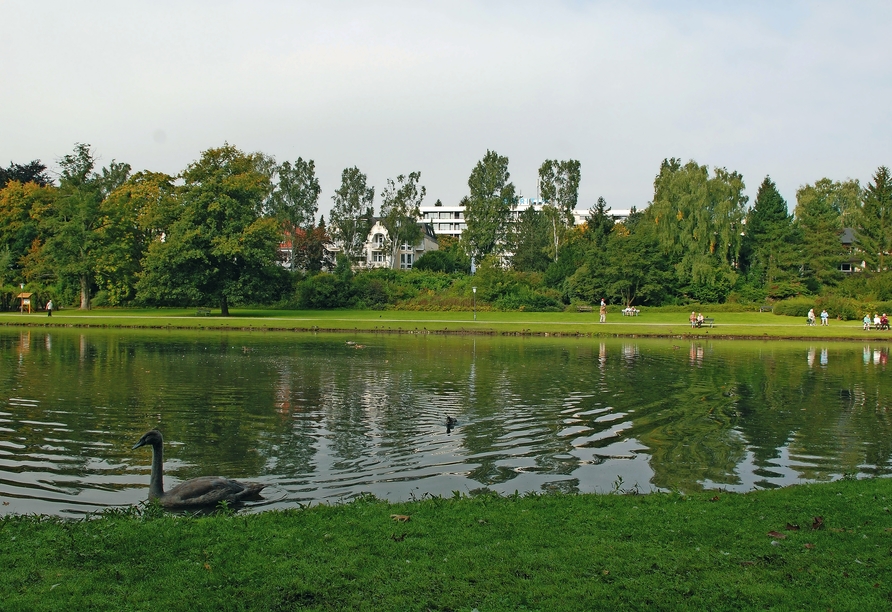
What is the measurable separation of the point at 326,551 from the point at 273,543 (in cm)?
63

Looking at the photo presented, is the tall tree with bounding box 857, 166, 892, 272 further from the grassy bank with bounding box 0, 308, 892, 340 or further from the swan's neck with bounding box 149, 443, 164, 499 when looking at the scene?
the swan's neck with bounding box 149, 443, 164, 499

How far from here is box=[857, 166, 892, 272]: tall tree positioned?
81.3 meters

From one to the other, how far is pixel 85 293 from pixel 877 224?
279ft

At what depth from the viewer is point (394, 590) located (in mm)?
6152

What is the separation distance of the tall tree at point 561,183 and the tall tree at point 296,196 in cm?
3011

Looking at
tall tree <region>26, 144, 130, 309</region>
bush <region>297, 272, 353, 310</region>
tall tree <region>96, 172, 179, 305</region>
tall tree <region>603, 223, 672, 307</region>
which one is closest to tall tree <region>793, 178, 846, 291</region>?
tall tree <region>603, 223, 672, 307</region>

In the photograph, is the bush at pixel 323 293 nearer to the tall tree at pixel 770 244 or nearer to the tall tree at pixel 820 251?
the tall tree at pixel 770 244


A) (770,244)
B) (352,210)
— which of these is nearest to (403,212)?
(352,210)

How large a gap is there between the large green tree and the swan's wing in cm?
5353

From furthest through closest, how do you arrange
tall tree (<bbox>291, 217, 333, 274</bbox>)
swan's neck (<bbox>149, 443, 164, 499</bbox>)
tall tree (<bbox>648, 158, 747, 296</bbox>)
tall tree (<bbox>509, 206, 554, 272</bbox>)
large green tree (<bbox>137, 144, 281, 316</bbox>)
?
tall tree (<bbox>291, 217, 333, 274</bbox>), tall tree (<bbox>509, 206, 554, 272</bbox>), tall tree (<bbox>648, 158, 747, 296</bbox>), large green tree (<bbox>137, 144, 281, 316</bbox>), swan's neck (<bbox>149, 443, 164, 499</bbox>)

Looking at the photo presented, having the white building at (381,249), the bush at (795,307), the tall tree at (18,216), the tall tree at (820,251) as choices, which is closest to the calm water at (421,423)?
A: the bush at (795,307)

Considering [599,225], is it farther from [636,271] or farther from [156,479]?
[156,479]

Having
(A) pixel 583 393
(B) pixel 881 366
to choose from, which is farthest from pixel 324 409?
(B) pixel 881 366

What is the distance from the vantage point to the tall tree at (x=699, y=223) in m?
74.6
